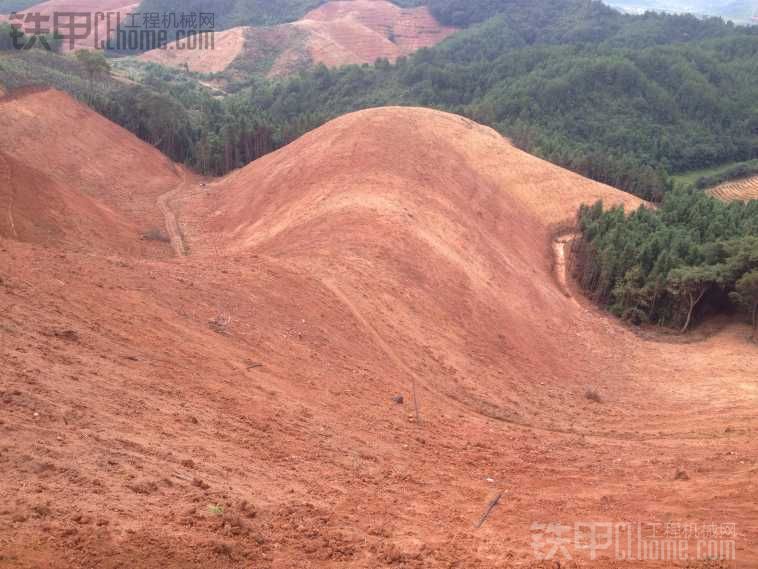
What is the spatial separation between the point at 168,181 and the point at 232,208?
11.2 m

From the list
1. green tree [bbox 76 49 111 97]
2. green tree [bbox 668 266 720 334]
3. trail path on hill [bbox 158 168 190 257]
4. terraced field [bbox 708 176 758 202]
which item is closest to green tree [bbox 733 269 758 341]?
green tree [bbox 668 266 720 334]

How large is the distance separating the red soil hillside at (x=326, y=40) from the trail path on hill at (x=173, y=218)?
73013 millimetres

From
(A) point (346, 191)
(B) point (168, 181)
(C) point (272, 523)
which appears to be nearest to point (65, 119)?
(B) point (168, 181)

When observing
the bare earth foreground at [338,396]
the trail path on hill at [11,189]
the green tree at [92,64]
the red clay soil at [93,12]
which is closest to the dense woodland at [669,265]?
the bare earth foreground at [338,396]

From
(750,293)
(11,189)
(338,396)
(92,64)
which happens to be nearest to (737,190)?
(750,293)

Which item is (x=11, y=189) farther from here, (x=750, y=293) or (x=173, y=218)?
(x=750, y=293)

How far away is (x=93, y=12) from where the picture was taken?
A: 130 meters

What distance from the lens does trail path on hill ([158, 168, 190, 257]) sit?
105 feet

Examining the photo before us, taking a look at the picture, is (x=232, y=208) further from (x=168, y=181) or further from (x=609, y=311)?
(x=609, y=311)

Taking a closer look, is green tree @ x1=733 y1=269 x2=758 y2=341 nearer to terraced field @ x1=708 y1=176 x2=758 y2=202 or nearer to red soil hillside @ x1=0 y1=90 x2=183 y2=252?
red soil hillside @ x1=0 y1=90 x2=183 y2=252

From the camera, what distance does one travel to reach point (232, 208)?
125 ft

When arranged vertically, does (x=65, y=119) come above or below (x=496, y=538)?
above

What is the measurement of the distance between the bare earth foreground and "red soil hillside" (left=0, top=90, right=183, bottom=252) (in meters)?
0.25

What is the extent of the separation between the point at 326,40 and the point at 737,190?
81.9 metres
